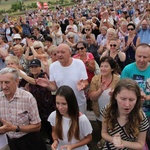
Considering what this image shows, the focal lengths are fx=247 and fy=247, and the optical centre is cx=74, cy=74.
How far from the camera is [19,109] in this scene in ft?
9.34

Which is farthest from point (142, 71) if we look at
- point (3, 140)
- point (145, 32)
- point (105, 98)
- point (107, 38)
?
point (145, 32)

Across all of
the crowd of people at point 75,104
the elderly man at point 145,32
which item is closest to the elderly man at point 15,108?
the crowd of people at point 75,104

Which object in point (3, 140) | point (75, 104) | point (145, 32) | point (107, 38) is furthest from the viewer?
point (145, 32)

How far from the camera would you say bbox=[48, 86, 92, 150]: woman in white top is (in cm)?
267

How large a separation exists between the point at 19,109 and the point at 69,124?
2.00 ft

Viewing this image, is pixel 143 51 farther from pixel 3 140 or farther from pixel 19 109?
pixel 3 140

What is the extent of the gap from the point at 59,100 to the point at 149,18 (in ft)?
15.2

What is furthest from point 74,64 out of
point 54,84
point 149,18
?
point 149,18

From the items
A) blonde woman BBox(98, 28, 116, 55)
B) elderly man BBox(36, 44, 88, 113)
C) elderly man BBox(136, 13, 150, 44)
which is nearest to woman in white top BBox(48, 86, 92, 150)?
elderly man BBox(36, 44, 88, 113)

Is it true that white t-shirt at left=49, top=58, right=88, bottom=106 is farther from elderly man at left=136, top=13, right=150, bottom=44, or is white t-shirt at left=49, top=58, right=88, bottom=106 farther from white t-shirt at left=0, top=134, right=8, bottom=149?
elderly man at left=136, top=13, right=150, bottom=44

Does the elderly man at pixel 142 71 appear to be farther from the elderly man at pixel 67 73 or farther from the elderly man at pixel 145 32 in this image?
the elderly man at pixel 145 32

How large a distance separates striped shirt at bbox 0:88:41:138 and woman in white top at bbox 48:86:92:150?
292 mm

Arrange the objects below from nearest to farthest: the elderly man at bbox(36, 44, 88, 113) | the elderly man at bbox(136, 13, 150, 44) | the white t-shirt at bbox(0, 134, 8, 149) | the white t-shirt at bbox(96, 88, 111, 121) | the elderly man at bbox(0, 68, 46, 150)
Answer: the elderly man at bbox(0, 68, 46, 150) → the white t-shirt at bbox(0, 134, 8, 149) → the white t-shirt at bbox(96, 88, 111, 121) → the elderly man at bbox(36, 44, 88, 113) → the elderly man at bbox(136, 13, 150, 44)

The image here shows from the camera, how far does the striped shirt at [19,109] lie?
9.31ft
